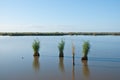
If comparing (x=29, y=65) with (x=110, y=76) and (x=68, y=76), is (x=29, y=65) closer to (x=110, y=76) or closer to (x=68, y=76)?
(x=68, y=76)

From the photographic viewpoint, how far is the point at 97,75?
13812 mm

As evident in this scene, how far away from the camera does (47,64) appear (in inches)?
679

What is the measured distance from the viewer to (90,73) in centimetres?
1442

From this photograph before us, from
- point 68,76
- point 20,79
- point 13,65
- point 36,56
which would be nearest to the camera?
point 20,79

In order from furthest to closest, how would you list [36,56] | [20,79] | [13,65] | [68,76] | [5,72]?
1. [36,56]
2. [13,65]
3. [5,72]
4. [68,76]
5. [20,79]

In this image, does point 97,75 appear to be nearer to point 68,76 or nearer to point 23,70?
point 68,76

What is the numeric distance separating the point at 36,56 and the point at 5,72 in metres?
6.78

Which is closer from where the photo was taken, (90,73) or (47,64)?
(90,73)

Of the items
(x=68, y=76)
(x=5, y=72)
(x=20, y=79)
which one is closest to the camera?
(x=20, y=79)

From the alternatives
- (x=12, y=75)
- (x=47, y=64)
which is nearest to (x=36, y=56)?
(x=47, y=64)

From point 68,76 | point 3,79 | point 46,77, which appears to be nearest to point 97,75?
point 68,76

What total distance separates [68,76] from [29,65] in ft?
14.0

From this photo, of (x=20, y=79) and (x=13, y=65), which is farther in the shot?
(x=13, y=65)

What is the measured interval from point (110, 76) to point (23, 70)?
17.7ft
